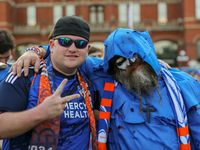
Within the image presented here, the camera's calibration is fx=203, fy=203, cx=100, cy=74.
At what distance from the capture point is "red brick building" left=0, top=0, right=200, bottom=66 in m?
22.3

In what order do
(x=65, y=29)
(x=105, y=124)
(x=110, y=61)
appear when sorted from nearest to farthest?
1. (x=65, y=29)
2. (x=105, y=124)
3. (x=110, y=61)

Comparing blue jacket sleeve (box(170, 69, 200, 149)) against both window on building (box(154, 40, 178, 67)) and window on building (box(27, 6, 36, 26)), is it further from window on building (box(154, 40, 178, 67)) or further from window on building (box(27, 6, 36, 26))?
window on building (box(27, 6, 36, 26))

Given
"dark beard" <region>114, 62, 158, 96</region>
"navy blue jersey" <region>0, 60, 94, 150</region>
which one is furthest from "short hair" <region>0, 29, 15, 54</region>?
"dark beard" <region>114, 62, 158, 96</region>

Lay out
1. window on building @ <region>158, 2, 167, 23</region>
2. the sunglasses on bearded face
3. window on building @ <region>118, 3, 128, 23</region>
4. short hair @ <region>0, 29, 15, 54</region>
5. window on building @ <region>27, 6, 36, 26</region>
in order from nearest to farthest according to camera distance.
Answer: the sunglasses on bearded face → short hair @ <region>0, 29, 15, 54</region> → window on building @ <region>118, 3, 128, 23</region> → window on building @ <region>158, 2, 167, 23</region> → window on building @ <region>27, 6, 36, 26</region>

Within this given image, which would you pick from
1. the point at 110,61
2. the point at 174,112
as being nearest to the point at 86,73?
the point at 110,61

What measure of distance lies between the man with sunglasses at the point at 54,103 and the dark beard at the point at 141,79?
16.9 inches

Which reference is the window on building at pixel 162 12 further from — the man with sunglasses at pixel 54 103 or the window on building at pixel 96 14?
the man with sunglasses at pixel 54 103

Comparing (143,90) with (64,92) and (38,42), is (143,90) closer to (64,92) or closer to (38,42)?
(64,92)

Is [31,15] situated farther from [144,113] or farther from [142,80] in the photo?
[144,113]

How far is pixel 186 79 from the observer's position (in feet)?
7.14

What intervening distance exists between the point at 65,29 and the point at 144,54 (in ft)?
2.67

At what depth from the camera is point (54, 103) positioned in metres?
1.60

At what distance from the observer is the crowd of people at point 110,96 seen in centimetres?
180

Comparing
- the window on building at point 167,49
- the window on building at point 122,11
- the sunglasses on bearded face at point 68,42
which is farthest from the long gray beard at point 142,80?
the window on building at point 122,11
